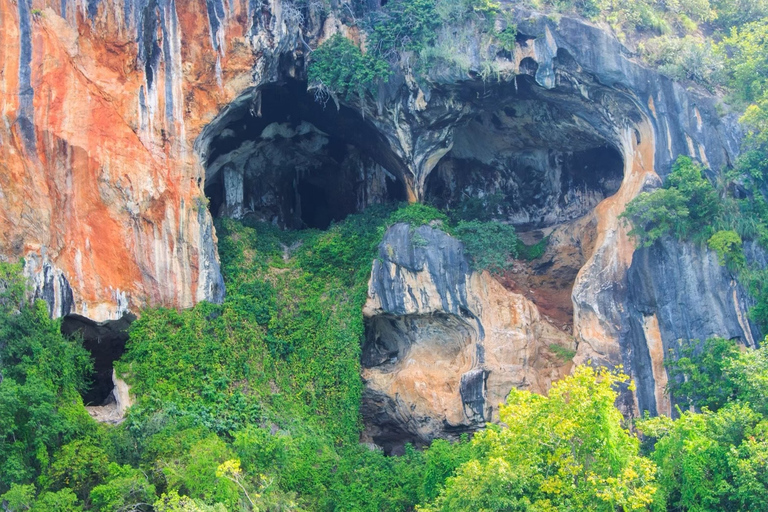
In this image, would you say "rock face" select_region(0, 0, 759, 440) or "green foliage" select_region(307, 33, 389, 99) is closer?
"rock face" select_region(0, 0, 759, 440)

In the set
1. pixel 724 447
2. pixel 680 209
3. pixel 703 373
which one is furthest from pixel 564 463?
pixel 680 209

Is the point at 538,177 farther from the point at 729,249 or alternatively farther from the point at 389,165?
the point at 729,249

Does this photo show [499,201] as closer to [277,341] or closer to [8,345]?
[277,341]

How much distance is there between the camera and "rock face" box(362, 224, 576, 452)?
18.7m

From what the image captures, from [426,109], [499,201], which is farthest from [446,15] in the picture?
[499,201]

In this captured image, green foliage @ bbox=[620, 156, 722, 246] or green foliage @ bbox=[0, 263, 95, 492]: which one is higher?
green foliage @ bbox=[620, 156, 722, 246]

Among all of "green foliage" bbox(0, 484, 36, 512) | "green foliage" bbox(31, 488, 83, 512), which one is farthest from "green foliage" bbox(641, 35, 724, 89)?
"green foliage" bbox(0, 484, 36, 512)

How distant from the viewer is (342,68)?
1922cm

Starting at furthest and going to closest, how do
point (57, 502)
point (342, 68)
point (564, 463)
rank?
point (342, 68), point (57, 502), point (564, 463)

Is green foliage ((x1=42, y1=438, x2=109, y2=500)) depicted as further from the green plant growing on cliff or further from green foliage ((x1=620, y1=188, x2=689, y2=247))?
green foliage ((x1=620, y1=188, x2=689, y2=247))

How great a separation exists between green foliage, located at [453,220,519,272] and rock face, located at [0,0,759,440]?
0.32m

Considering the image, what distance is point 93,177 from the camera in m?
17.2

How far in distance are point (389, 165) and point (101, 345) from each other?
698 centimetres

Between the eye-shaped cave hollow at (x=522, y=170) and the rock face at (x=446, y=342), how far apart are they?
2.58 metres
